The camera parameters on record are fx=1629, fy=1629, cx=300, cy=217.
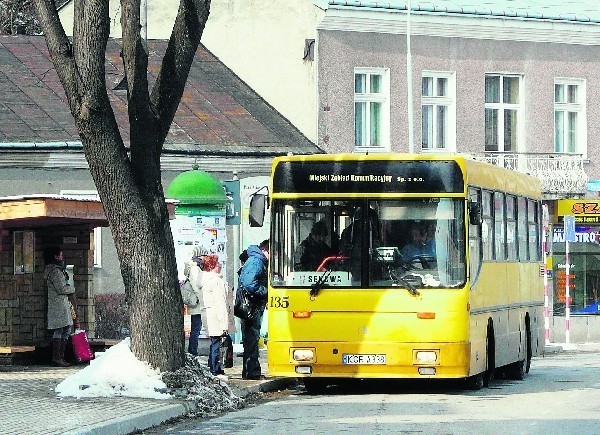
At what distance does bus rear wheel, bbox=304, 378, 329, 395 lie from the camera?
2103cm

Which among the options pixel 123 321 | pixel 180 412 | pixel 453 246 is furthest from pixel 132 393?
pixel 123 321

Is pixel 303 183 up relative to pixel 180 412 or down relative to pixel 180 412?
up

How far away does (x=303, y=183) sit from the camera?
20.3m

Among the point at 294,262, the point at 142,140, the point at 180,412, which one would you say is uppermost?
the point at 142,140

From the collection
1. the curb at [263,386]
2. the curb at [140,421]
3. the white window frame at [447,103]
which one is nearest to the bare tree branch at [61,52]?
the curb at [140,421]

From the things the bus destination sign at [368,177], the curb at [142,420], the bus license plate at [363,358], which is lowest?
the curb at [142,420]

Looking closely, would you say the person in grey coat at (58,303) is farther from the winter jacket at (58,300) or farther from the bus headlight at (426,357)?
the bus headlight at (426,357)

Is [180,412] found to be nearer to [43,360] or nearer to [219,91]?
[43,360]

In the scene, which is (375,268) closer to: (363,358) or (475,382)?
(363,358)

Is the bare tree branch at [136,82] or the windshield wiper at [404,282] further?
the windshield wiper at [404,282]

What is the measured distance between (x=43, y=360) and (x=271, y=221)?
6074 millimetres

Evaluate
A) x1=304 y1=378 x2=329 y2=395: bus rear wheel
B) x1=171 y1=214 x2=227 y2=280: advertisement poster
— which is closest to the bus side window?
x1=304 y1=378 x2=329 y2=395: bus rear wheel

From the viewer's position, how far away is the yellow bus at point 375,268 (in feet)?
64.5

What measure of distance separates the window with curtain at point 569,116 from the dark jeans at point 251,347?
21.6 meters
